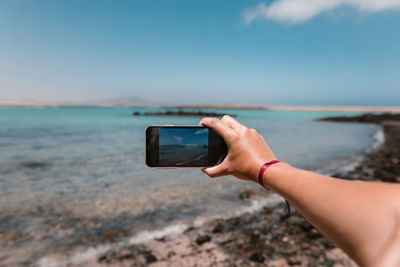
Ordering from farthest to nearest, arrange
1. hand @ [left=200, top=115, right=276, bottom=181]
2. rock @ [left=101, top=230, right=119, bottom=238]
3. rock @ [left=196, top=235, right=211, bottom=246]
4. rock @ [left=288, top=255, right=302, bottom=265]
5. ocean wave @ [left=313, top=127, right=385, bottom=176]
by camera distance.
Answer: ocean wave @ [left=313, top=127, right=385, bottom=176] < rock @ [left=101, top=230, right=119, bottom=238] < rock @ [left=196, top=235, right=211, bottom=246] < rock @ [left=288, top=255, right=302, bottom=265] < hand @ [left=200, top=115, right=276, bottom=181]

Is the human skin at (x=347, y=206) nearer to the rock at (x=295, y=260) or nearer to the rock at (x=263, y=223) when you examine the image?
the rock at (x=295, y=260)

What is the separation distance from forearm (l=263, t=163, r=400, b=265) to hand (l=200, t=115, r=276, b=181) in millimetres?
324

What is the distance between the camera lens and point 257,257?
3.15m

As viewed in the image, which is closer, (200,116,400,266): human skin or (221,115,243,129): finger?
(200,116,400,266): human skin

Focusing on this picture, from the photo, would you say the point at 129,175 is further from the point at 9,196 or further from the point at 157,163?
the point at 157,163

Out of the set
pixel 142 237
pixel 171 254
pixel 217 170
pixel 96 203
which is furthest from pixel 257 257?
pixel 96 203

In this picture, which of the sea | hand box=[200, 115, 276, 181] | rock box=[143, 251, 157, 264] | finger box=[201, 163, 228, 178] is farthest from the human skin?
rock box=[143, 251, 157, 264]

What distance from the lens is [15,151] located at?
1106cm

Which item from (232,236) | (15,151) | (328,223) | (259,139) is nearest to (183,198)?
(232,236)

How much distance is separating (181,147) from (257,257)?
2.39 metres

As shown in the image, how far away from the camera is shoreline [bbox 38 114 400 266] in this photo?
3131 millimetres

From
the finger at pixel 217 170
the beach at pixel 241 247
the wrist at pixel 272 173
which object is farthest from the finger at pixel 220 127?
the beach at pixel 241 247

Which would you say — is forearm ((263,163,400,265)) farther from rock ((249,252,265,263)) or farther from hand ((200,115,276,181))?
rock ((249,252,265,263))

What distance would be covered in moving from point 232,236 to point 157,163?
8.71 feet
